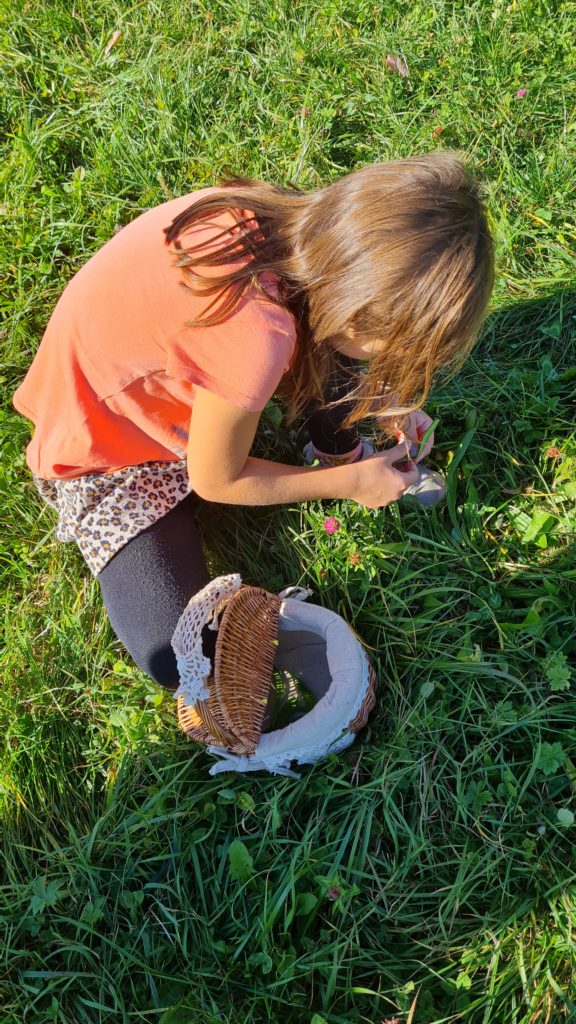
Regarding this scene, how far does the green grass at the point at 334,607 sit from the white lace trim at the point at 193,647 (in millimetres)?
293

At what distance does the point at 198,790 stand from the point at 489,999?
77 centimetres

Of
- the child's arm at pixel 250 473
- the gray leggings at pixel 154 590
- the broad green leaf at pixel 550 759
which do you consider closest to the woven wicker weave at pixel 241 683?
the gray leggings at pixel 154 590

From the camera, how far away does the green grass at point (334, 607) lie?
1.63 meters

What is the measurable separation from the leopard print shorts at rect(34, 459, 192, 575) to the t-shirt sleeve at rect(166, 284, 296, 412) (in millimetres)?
427

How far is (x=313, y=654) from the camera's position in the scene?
201cm

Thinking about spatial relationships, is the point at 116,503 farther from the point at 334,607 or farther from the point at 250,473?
the point at 334,607

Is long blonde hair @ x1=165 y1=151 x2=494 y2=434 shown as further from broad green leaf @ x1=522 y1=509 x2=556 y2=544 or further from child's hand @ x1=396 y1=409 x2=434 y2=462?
broad green leaf @ x1=522 y1=509 x2=556 y2=544

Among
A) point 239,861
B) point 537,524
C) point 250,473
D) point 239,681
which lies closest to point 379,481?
point 250,473

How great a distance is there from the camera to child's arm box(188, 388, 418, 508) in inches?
58.7

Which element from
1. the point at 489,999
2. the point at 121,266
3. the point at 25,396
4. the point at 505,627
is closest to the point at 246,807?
the point at 489,999

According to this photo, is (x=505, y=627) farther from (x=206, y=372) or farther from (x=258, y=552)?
(x=206, y=372)

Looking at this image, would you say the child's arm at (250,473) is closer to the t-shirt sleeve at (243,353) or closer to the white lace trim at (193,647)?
the t-shirt sleeve at (243,353)

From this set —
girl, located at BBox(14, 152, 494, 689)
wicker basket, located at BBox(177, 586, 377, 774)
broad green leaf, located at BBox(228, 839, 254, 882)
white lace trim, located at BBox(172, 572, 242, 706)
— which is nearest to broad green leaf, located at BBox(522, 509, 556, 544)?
girl, located at BBox(14, 152, 494, 689)

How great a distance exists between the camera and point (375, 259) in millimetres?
1335
